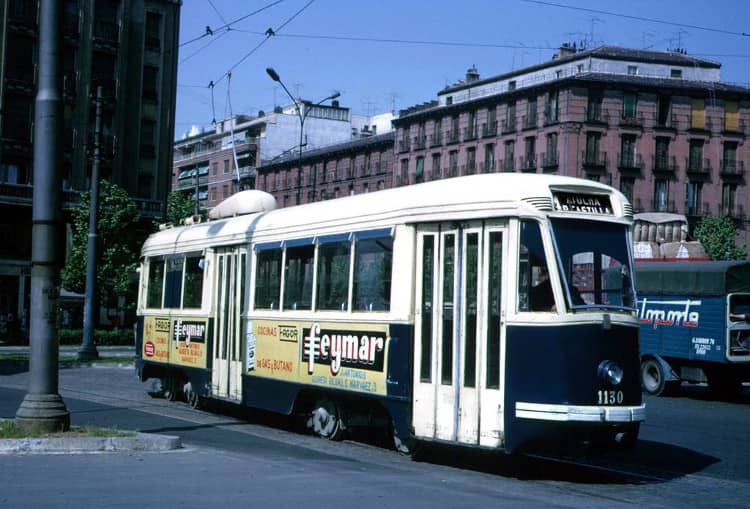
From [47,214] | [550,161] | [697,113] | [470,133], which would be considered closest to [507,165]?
[550,161]

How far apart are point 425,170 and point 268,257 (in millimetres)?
66790

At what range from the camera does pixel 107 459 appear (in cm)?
1038

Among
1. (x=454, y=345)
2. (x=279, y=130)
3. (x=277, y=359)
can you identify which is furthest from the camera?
(x=279, y=130)

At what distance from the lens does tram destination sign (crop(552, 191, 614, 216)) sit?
1098cm

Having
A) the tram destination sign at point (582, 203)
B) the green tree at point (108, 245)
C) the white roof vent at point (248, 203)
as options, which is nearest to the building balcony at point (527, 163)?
the green tree at point (108, 245)

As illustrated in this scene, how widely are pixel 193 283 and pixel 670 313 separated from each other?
12.0 metres

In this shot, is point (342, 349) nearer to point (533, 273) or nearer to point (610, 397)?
point (533, 273)

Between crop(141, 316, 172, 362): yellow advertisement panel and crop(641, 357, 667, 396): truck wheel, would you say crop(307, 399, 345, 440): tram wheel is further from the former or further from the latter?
crop(641, 357, 667, 396): truck wheel

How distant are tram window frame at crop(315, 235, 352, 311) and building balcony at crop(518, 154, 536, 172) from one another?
59.5 metres

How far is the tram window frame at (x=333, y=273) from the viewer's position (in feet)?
43.5

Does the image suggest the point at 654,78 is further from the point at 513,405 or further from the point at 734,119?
the point at 513,405

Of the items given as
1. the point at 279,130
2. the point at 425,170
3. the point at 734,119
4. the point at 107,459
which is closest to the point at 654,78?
the point at 734,119

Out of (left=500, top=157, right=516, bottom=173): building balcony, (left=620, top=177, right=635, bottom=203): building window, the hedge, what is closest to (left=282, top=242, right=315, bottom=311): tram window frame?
the hedge

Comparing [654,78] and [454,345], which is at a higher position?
[654,78]
